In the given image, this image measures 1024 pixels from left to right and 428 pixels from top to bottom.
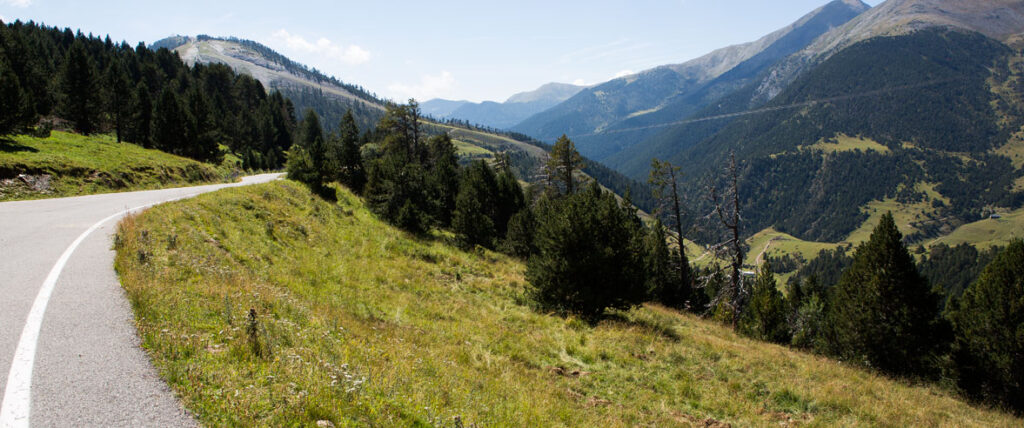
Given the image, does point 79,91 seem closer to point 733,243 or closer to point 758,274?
point 733,243

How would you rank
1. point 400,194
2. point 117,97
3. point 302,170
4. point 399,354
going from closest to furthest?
point 399,354 < point 302,170 < point 400,194 < point 117,97

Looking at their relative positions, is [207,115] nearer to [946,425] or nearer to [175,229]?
[175,229]

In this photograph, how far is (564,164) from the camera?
40719 mm

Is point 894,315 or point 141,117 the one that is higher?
point 141,117

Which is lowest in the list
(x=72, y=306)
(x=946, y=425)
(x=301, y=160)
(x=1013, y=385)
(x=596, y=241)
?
(x=1013, y=385)

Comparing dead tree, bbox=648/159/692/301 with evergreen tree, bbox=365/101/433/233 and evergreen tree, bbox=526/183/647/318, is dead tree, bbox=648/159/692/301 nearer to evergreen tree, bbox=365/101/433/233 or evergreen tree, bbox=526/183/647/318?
evergreen tree, bbox=526/183/647/318

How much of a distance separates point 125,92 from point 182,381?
224 feet

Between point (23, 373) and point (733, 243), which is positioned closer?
point (23, 373)

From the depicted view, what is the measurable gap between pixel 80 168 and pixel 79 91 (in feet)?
115

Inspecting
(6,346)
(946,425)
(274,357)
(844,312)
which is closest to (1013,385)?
(844,312)

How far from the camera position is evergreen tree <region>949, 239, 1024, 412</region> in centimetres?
1819

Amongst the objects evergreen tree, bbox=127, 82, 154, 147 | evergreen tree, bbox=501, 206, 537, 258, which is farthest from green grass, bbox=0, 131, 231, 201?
evergreen tree, bbox=501, 206, 537, 258

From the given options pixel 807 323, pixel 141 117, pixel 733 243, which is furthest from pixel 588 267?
pixel 141 117

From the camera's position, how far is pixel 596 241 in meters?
19.1
